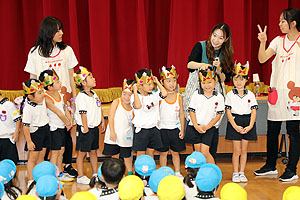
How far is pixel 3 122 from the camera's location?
3590 mm

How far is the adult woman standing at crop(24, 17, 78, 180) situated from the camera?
3754 millimetres

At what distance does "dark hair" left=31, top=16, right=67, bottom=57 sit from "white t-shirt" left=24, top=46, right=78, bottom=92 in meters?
0.05

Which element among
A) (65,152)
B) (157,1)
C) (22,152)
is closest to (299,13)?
(157,1)

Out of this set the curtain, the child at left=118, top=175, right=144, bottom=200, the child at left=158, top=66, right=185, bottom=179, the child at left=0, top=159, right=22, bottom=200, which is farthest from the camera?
the curtain

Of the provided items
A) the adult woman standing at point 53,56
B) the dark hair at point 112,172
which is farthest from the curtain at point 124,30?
the dark hair at point 112,172

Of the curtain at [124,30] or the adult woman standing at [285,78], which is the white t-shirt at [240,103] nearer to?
the adult woman standing at [285,78]

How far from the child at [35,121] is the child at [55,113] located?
0.22ft

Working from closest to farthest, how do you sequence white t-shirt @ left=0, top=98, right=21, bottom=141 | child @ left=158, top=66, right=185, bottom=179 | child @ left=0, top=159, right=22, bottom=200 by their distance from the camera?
A: child @ left=0, top=159, right=22, bottom=200 < white t-shirt @ left=0, top=98, right=21, bottom=141 < child @ left=158, top=66, right=185, bottom=179

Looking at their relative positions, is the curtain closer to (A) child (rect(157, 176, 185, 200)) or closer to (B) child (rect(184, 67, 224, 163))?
(B) child (rect(184, 67, 224, 163))

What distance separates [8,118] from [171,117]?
5.03 feet

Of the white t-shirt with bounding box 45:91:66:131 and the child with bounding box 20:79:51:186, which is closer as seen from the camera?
the child with bounding box 20:79:51:186

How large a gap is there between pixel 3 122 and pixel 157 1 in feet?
8.34

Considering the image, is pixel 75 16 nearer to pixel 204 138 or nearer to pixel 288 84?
pixel 204 138

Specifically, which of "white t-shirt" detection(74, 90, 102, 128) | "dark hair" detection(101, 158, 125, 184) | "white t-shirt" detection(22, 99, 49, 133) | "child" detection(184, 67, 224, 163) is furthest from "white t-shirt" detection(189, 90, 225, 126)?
"dark hair" detection(101, 158, 125, 184)
